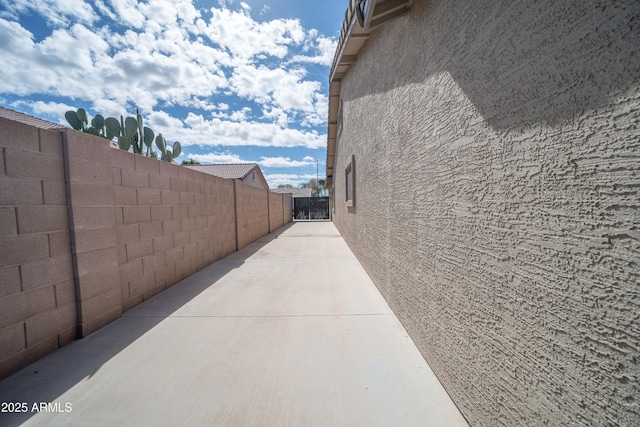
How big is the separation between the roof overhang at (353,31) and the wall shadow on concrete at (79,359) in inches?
165

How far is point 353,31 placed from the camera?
470 cm

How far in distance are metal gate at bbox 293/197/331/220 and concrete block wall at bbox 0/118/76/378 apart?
65.5 ft

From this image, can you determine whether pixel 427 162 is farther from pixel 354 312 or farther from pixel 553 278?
pixel 354 312

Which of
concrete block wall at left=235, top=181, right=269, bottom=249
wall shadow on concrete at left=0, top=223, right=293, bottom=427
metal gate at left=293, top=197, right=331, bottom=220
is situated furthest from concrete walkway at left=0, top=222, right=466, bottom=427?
metal gate at left=293, top=197, right=331, bottom=220

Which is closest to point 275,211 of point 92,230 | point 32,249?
point 92,230

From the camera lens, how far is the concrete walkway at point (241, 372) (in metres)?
1.68

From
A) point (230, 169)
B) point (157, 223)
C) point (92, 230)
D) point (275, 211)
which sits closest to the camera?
point (92, 230)

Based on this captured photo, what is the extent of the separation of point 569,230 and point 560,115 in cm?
46

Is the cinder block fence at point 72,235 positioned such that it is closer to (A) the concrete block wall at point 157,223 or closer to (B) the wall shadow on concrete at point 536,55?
(A) the concrete block wall at point 157,223

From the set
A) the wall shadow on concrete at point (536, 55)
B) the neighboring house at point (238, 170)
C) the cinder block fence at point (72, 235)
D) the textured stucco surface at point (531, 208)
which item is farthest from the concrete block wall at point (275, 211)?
the wall shadow on concrete at point (536, 55)

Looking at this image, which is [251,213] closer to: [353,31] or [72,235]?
[353,31]

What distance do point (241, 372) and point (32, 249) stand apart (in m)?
2.13

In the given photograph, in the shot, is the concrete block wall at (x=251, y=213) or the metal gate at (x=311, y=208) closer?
the concrete block wall at (x=251, y=213)

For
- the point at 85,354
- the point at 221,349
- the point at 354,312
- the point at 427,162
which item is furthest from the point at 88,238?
the point at 427,162
